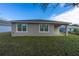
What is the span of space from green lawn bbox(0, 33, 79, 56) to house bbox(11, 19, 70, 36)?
0.24ft

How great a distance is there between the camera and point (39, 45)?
7.97 m

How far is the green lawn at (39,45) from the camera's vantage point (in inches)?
313

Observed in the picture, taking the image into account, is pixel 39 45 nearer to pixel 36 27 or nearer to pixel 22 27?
pixel 36 27

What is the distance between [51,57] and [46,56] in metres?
0.09

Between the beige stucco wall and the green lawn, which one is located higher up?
the beige stucco wall

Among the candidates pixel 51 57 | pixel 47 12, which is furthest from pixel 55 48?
pixel 47 12

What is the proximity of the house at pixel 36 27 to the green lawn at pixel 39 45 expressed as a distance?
0.07 m

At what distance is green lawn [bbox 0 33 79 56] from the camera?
26.1 ft

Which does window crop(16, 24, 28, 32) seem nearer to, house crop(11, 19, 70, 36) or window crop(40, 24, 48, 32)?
house crop(11, 19, 70, 36)

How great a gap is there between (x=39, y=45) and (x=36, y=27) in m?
0.33

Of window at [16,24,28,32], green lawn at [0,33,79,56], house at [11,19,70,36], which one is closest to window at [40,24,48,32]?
house at [11,19,70,36]

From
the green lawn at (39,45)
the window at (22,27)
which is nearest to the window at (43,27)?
the green lawn at (39,45)

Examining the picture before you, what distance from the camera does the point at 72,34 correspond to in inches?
313

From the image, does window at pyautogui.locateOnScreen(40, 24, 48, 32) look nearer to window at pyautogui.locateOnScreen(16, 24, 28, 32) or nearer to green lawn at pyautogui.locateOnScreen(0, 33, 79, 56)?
green lawn at pyautogui.locateOnScreen(0, 33, 79, 56)
